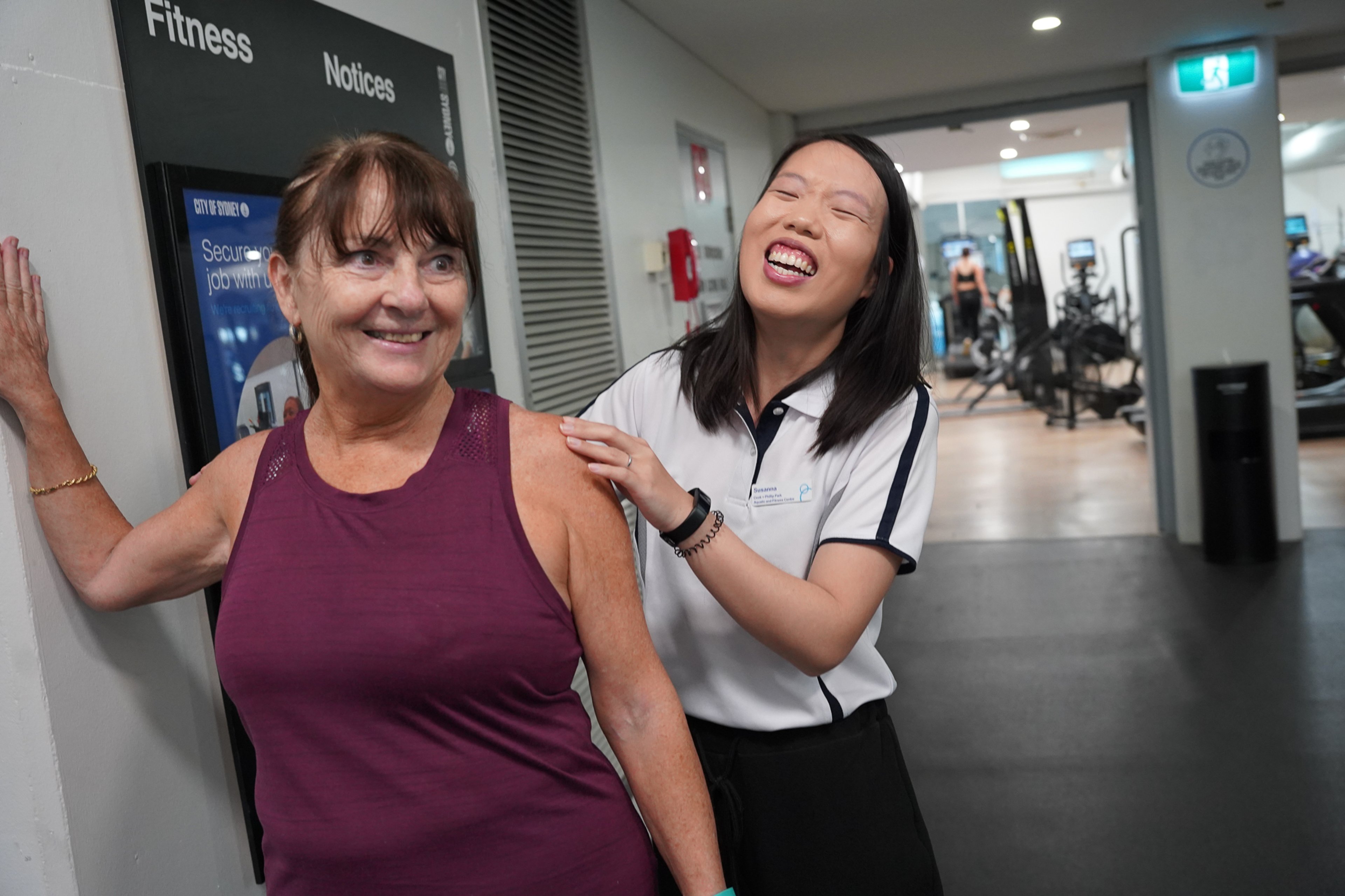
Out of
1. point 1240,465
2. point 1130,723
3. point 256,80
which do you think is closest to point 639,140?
point 256,80

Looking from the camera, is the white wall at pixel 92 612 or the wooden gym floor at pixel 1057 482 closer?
the white wall at pixel 92 612

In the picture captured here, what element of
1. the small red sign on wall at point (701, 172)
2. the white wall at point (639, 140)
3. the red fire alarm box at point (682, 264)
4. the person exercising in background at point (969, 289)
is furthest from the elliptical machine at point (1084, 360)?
the red fire alarm box at point (682, 264)

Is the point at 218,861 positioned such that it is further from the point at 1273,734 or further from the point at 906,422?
the point at 1273,734

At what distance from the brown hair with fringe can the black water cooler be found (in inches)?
225

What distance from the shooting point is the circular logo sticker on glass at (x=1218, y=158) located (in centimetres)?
586

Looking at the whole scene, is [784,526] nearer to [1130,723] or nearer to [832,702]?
[832,702]

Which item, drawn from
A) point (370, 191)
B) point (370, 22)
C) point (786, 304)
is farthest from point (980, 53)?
point (370, 191)

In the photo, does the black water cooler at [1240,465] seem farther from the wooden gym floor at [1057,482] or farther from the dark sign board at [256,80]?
the dark sign board at [256,80]

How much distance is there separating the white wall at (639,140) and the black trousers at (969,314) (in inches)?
342

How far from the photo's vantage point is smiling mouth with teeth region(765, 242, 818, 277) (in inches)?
61.4

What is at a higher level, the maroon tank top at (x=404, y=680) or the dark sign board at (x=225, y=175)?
the dark sign board at (x=225, y=175)

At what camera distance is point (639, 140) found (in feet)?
14.0

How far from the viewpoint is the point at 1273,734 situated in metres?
3.55

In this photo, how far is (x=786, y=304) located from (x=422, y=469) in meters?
0.64
